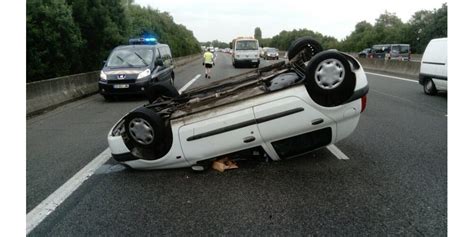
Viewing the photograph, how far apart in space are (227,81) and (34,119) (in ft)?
19.5

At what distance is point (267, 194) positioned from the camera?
4.22m

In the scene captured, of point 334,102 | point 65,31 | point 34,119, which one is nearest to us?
point 334,102

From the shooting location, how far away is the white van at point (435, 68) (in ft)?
38.5

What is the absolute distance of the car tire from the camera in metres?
6.19

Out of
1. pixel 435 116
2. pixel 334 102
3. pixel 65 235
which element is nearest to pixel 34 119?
pixel 65 235

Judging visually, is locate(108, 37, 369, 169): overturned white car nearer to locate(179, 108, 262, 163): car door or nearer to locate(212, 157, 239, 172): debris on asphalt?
locate(179, 108, 262, 163): car door

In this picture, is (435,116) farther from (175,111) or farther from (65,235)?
(65,235)

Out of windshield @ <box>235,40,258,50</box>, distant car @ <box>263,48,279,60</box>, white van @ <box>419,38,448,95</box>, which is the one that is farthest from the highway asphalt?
distant car @ <box>263,48,279,60</box>

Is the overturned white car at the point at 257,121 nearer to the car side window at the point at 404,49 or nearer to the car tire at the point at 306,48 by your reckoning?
the car tire at the point at 306,48

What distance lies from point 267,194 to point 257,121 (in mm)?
931

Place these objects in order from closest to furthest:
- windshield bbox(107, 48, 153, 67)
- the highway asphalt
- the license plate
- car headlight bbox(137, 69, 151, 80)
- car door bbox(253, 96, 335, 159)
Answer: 1. the highway asphalt
2. car door bbox(253, 96, 335, 159)
3. the license plate
4. car headlight bbox(137, 69, 151, 80)
5. windshield bbox(107, 48, 153, 67)

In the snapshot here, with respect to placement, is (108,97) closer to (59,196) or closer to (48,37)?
(48,37)

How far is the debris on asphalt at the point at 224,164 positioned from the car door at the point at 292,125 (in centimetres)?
52

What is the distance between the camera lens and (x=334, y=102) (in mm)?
4703
